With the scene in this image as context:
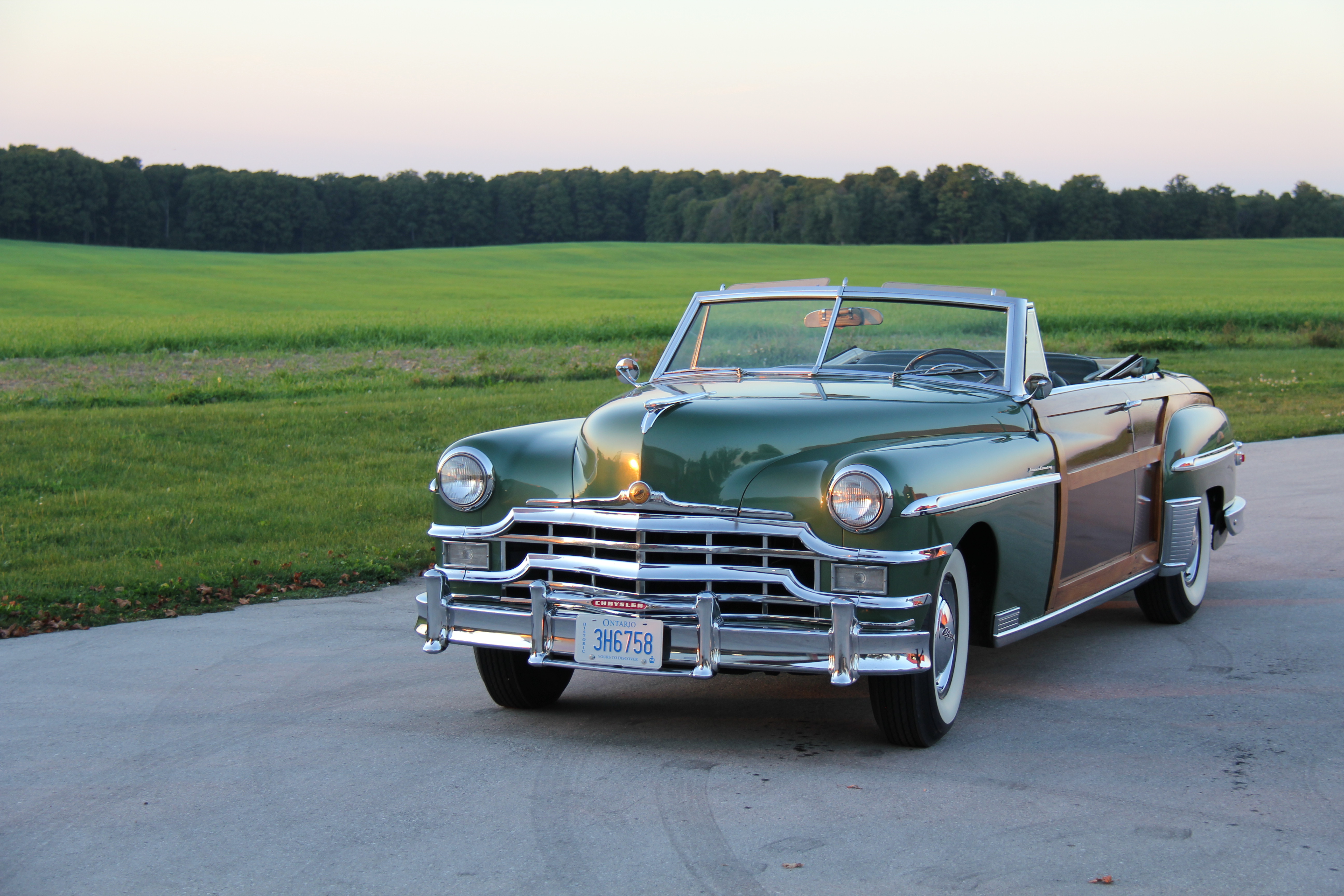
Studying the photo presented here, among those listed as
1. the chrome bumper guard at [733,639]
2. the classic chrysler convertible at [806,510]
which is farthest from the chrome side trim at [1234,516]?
the chrome bumper guard at [733,639]

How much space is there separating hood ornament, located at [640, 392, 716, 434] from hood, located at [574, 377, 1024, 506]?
14mm

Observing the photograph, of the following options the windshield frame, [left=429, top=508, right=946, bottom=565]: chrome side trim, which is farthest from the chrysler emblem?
the windshield frame

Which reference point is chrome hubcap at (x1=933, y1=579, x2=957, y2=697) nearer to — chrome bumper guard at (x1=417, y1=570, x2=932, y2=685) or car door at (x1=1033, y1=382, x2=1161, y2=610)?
chrome bumper guard at (x1=417, y1=570, x2=932, y2=685)

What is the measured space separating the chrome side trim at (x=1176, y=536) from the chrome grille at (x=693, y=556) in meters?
2.89

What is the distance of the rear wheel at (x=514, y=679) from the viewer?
17.0 feet

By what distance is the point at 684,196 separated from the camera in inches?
3775

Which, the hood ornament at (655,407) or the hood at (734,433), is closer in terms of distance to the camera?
the hood at (734,433)

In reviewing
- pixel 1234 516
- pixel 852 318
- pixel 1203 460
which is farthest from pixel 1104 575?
pixel 1234 516

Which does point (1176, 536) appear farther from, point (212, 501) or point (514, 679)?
point (212, 501)

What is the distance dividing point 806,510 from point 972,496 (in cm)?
70

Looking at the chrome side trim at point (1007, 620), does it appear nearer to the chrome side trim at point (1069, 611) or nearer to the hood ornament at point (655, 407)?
the chrome side trim at point (1069, 611)

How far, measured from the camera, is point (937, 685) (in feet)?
15.5

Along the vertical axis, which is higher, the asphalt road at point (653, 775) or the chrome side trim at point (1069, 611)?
the chrome side trim at point (1069, 611)

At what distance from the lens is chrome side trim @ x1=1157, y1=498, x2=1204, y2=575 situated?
656 cm
